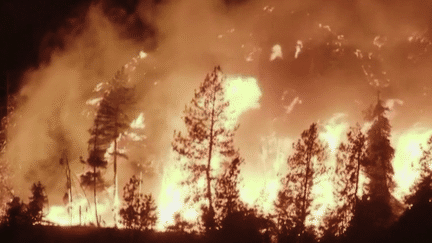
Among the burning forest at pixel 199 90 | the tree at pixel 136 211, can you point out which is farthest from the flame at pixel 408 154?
the tree at pixel 136 211

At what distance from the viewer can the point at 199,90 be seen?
5097 centimetres

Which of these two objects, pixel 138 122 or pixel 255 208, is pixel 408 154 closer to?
pixel 255 208

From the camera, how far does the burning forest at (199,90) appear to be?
4316 cm

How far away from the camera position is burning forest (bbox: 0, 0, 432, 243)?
43.2 meters

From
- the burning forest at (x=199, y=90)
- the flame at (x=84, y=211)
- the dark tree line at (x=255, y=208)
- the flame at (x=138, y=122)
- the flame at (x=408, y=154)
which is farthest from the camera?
the flame at (x=138, y=122)

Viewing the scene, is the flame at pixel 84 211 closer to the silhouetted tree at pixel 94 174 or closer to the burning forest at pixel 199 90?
the burning forest at pixel 199 90

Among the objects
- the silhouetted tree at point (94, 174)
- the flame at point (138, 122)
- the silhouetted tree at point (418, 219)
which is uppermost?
the flame at point (138, 122)

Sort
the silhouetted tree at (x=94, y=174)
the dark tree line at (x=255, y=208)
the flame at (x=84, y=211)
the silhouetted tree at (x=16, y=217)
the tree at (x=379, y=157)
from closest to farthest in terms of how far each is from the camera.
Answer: the dark tree line at (x=255, y=208) → the silhouetted tree at (x=16, y=217) → the silhouetted tree at (x=94, y=174) → the tree at (x=379, y=157) → the flame at (x=84, y=211)

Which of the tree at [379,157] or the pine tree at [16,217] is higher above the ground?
the tree at [379,157]

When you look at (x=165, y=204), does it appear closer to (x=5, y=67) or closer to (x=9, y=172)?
(x=9, y=172)

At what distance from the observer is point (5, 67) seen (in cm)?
6291

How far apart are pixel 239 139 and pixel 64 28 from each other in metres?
33.3

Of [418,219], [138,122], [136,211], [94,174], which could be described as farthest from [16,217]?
[138,122]

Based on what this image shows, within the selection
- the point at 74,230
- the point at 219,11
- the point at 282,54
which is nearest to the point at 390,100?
the point at 282,54
